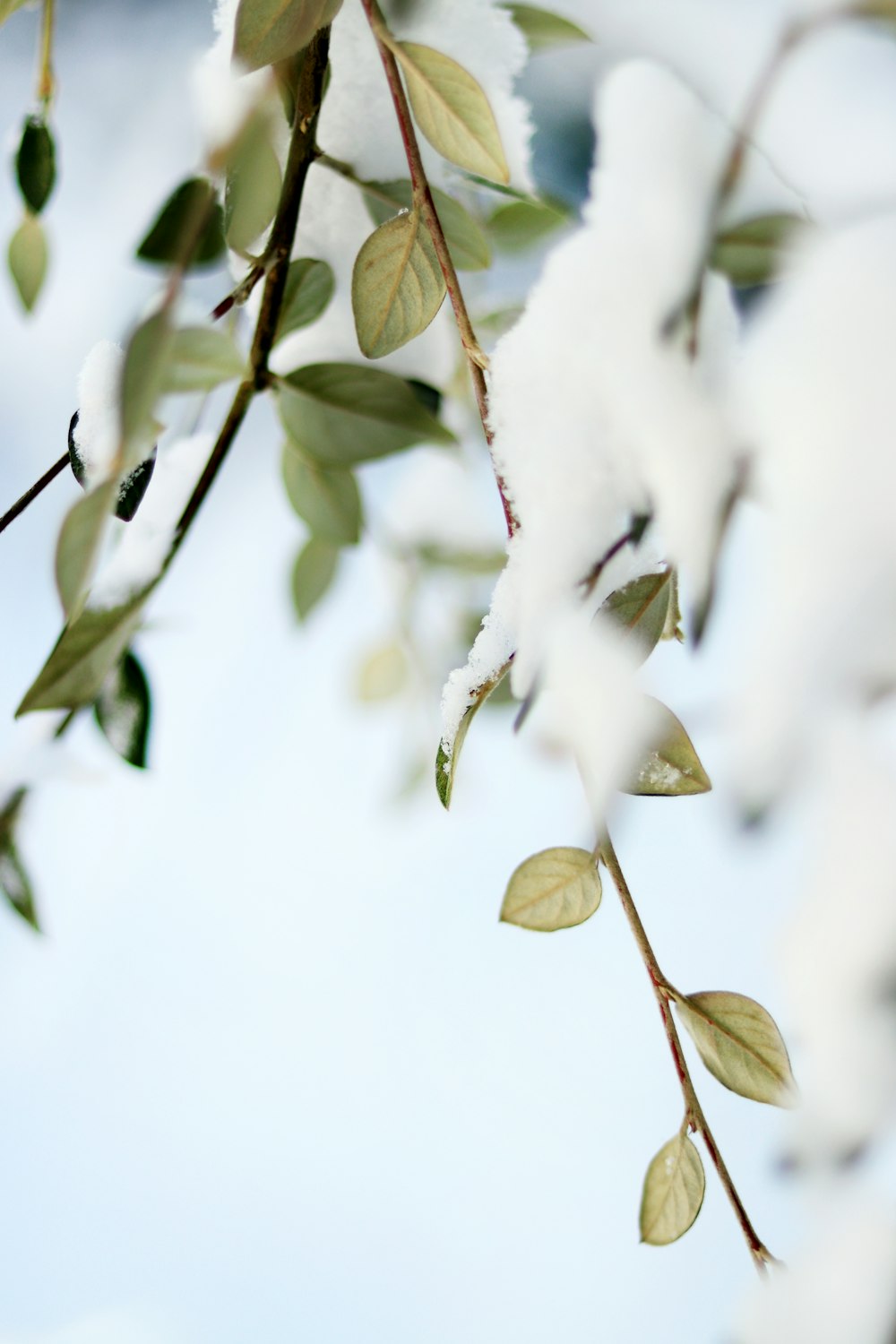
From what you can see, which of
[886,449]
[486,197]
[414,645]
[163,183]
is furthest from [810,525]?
[163,183]

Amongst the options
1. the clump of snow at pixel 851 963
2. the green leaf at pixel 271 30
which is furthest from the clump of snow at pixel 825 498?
the green leaf at pixel 271 30

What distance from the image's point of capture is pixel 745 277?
12cm

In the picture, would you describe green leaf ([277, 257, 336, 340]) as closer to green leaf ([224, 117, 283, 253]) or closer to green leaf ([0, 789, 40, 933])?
green leaf ([224, 117, 283, 253])

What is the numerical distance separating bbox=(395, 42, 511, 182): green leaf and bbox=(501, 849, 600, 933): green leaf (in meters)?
0.13

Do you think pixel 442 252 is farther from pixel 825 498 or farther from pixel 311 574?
pixel 311 574

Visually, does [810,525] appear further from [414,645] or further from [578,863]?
[414,645]

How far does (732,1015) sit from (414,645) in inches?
12.9

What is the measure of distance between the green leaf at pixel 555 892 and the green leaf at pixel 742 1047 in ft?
0.08

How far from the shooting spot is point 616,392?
0.12 meters

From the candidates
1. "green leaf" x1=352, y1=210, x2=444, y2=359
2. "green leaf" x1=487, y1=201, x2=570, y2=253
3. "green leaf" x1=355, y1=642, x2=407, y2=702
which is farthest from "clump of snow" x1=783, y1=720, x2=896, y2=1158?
"green leaf" x1=355, y1=642, x2=407, y2=702

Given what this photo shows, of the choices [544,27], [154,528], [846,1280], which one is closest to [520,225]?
[544,27]

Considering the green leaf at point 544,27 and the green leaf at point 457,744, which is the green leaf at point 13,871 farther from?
the green leaf at point 544,27

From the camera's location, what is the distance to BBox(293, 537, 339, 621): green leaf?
383 millimetres

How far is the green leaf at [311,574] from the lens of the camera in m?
0.38
